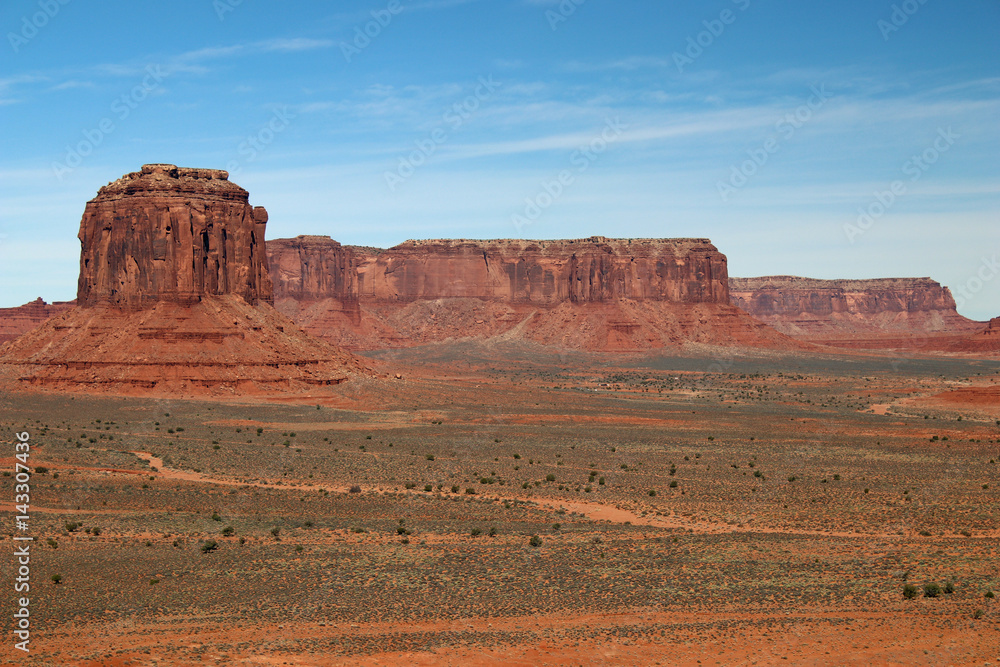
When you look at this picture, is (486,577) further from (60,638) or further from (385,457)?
(385,457)

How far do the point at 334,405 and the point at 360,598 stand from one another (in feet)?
146

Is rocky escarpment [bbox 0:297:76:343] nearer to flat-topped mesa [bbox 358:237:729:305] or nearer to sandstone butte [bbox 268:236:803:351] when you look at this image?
sandstone butte [bbox 268:236:803:351]

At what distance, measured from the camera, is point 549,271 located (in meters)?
163

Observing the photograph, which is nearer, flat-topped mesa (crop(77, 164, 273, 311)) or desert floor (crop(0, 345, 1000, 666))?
desert floor (crop(0, 345, 1000, 666))

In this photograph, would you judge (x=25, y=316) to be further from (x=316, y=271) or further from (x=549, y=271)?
(x=549, y=271)

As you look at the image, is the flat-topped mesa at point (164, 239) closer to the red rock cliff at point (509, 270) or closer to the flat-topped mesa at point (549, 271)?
the red rock cliff at point (509, 270)

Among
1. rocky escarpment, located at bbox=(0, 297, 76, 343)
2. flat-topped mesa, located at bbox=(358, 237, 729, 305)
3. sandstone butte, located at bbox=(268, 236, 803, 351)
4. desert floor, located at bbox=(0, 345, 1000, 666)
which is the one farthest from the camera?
flat-topped mesa, located at bbox=(358, 237, 729, 305)

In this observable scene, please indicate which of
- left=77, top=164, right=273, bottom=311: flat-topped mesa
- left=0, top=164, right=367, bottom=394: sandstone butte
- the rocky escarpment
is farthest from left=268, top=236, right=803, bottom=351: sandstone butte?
left=0, top=164, right=367, bottom=394: sandstone butte

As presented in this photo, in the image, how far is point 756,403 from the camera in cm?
7644

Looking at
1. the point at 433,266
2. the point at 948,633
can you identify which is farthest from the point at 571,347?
the point at 948,633

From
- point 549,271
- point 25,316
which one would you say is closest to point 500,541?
point 25,316

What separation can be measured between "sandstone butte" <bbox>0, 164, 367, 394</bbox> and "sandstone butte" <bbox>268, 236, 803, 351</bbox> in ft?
230

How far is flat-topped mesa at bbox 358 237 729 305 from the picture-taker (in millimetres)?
158125

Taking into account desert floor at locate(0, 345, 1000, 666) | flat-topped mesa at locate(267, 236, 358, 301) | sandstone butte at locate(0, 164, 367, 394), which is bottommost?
desert floor at locate(0, 345, 1000, 666)
